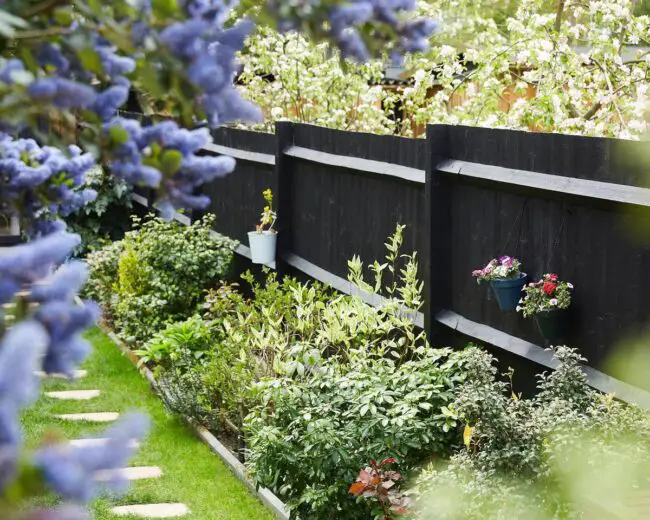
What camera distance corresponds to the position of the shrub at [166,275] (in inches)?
366

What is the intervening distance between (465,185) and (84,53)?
4.61m

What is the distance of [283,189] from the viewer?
870 cm

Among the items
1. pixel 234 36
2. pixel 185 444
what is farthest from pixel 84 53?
pixel 185 444

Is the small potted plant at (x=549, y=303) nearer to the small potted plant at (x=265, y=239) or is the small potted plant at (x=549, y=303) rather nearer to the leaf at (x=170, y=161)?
the leaf at (x=170, y=161)

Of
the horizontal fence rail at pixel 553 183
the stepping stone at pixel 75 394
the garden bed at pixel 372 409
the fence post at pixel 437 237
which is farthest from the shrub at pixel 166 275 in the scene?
the horizontal fence rail at pixel 553 183

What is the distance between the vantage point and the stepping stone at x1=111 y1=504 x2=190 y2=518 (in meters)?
5.84

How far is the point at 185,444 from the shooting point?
23.5 ft

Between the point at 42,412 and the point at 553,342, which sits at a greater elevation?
the point at 553,342

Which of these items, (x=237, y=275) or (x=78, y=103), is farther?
(x=237, y=275)

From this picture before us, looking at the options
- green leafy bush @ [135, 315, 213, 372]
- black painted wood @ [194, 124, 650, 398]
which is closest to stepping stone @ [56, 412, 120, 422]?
green leafy bush @ [135, 315, 213, 372]

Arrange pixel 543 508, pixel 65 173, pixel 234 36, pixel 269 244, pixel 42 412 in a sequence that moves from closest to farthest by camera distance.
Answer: pixel 234 36, pixel 65 173, pixel 543 508, pixel 42 412, pixel 269 244

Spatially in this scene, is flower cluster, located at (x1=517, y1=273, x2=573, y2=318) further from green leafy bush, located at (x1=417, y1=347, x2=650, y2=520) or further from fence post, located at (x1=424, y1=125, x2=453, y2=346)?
fence post, located at (x1=424, y1=125, x2=453, y2=346)

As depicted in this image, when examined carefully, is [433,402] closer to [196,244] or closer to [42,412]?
[42,412]

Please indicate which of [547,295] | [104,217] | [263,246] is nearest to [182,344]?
[263,246]
